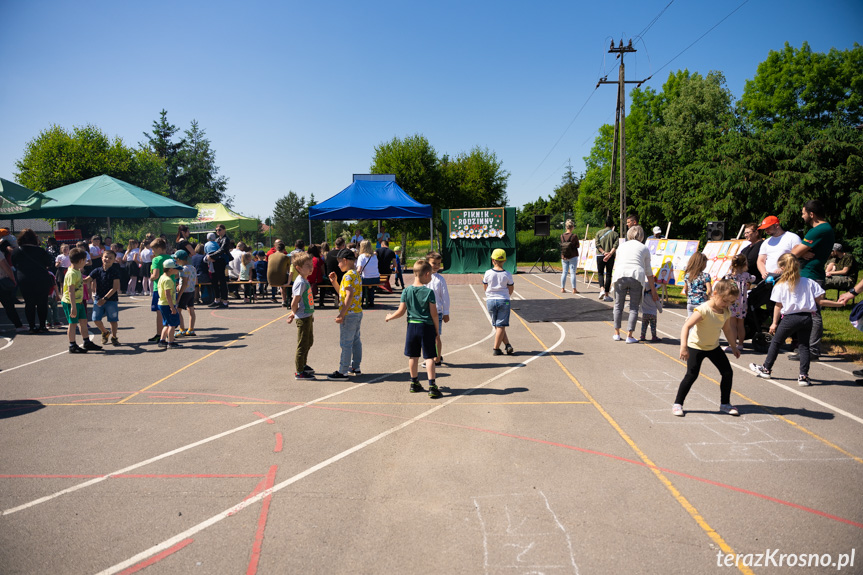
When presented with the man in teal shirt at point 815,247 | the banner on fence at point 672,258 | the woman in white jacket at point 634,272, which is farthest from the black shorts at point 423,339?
the banner on fence at point 672,258

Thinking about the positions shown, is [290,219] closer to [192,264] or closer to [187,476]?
[192,264]

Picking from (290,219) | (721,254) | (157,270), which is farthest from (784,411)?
(290,219)

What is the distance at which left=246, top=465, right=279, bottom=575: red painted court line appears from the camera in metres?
3.35

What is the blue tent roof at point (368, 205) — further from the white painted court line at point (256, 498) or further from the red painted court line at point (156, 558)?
the red painted court line at point (156, 558)

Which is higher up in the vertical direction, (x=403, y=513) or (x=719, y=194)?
(x=719, y=194)

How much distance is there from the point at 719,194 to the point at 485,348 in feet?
60.8

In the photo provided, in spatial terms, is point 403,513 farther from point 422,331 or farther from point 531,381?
point 531,381

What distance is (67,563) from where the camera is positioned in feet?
11.2

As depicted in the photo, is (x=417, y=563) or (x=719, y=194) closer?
(x=417, y=563)

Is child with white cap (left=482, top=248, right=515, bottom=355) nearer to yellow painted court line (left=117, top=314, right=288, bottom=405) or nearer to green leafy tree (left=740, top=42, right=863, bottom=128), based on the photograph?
yellow painted court line (left=117, top=314, right=288, bottom=405)

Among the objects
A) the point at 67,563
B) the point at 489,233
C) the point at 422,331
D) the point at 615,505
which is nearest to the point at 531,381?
the point at 422,331

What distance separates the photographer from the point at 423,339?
22.0ft

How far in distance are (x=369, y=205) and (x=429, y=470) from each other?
16468mm

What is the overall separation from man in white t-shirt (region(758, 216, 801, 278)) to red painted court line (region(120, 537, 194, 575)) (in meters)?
8.68
